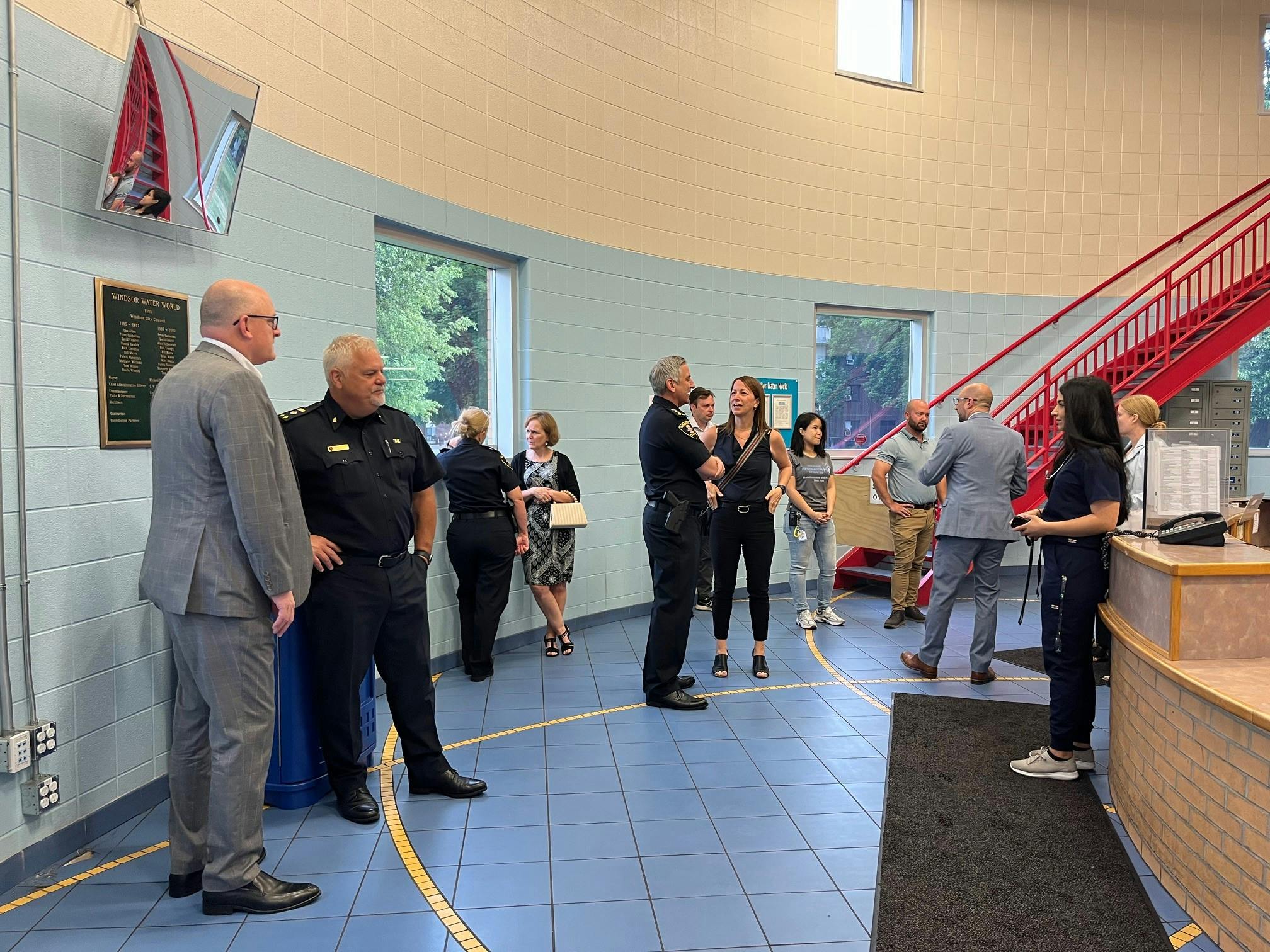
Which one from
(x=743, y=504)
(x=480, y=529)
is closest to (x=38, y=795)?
(x=480, y=529)

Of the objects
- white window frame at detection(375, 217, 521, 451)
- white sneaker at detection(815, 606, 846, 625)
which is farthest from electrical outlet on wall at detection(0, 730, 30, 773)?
white sneaker at detection(815, 606, 846, 625)

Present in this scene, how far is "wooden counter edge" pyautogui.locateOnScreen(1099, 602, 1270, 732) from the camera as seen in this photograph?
249cm

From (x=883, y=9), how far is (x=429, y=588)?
24.1 feet

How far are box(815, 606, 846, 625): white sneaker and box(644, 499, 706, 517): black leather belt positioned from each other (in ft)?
8.59

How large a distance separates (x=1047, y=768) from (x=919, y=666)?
66.4 inches

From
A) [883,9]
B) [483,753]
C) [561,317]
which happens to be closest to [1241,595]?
[483,753]

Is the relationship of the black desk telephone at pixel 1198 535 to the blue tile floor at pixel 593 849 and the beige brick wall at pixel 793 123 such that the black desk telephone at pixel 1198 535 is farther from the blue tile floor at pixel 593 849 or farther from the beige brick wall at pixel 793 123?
the beige brick wall at pixel 793 123

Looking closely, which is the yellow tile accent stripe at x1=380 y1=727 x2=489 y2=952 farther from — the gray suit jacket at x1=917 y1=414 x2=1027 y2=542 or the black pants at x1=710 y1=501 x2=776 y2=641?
the gray suit jacket at x1=917 y1=414 x2=1027 y2=542

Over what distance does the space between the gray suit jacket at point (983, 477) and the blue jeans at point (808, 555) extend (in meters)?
1.61

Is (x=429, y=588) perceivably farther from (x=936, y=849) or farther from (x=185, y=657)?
(x=936, y=849)

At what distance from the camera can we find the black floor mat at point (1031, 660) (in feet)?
18.8

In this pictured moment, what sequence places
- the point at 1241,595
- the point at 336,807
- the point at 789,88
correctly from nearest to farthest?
the point at 1241,595 < the point at 336,807 < the point at 789,88

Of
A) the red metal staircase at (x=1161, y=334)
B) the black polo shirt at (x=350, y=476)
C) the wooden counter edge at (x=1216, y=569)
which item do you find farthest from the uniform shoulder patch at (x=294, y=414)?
the red metal staircase at (x=1161, y=334)

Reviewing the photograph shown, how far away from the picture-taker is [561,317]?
665 cm
